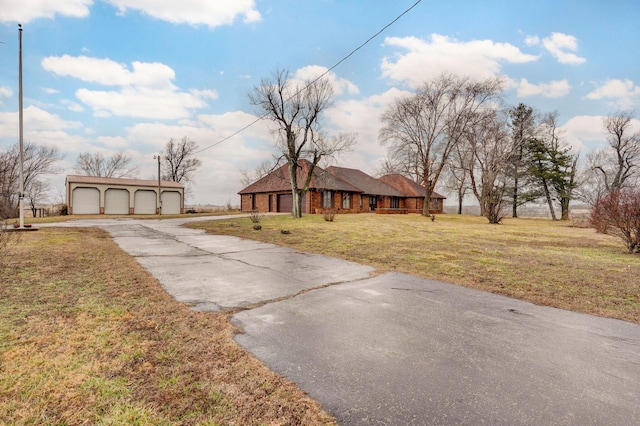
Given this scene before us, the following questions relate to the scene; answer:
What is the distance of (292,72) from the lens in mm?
23422

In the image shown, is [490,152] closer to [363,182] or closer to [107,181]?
[363,182]

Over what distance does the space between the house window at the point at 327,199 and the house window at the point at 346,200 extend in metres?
2.11

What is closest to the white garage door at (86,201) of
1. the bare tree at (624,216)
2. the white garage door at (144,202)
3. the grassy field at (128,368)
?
the white garage door at (144,202)

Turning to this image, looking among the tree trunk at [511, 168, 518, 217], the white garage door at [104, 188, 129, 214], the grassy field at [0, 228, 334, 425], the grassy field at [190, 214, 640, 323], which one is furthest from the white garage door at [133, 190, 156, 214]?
the tree trunk at [511, 168, 518, 217]

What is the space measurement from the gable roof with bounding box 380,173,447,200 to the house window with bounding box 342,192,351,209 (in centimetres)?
1092

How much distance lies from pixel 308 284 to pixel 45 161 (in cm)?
5146

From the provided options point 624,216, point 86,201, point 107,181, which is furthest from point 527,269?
point 107,181

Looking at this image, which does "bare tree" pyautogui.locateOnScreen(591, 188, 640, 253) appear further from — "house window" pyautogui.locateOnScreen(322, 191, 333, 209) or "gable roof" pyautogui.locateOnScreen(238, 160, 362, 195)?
"house window" pyautogui.locateOnScreen(322, 191, 333, 209)

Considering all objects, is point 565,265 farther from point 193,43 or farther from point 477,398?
point 193,43

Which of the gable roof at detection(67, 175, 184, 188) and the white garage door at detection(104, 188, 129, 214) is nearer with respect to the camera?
the gable roof at detection(67, 175, 184, 188)

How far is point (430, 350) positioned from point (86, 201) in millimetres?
39779

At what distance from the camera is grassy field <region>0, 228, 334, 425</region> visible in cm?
187

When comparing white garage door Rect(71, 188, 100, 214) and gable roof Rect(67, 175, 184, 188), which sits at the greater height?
gable roof Rect(67, 175, 184, 188)

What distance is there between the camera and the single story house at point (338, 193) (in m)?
31.2
